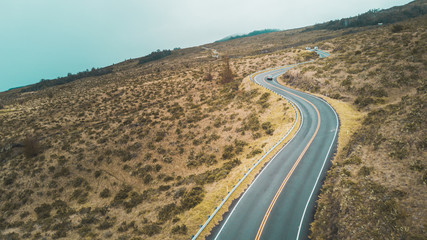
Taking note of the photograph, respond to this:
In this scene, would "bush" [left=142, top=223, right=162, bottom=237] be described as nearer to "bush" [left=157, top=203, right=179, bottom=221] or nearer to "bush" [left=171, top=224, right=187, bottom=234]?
"bush" [left=157, top=203, right=179, bottom=221]

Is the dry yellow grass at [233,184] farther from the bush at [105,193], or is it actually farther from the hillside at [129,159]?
the bush at [105,193]

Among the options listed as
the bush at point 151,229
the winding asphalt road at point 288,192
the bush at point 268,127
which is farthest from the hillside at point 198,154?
the winding asphalt road at point 288,192

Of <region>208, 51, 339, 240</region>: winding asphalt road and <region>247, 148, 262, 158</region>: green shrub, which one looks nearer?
Answer: <region>208, 51, 339, 240</region>: winding asphalt road

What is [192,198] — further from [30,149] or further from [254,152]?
[30,149]

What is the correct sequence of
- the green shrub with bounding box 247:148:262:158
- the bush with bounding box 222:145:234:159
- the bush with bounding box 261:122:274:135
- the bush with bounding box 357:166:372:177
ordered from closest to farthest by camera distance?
the bush with bounding box 357:166:372:177 → the green shrub with bounding box 247:148:262:158 → the bush with bounding box 222:145:234:159 → the bush with bounding box 261:122:274:135

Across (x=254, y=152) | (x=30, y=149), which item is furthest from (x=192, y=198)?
(x=30, y=149)

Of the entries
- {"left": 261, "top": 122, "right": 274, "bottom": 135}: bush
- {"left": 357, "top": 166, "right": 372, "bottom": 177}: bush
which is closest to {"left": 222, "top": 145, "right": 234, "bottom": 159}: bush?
{"left": 261, "top": 122, "right": 274, "bottom": 135}: bush

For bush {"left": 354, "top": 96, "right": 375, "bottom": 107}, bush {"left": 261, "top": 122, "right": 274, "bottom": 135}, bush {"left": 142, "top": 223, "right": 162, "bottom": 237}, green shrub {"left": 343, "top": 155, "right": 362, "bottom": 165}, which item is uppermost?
bush {"left": 354, "top": 96, "right": 375, "bottom": 107}

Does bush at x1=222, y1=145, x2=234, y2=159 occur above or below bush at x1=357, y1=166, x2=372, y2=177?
below
